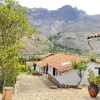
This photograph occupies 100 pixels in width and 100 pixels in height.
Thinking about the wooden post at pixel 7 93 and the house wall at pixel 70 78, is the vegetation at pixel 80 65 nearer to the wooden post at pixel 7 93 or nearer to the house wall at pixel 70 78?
the house wall at pixel 70 78

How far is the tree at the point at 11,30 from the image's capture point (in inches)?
961

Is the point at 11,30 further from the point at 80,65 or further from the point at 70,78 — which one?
the point at 70,78

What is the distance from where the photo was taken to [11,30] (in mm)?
27000

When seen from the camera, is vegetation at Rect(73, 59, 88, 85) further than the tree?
Yes

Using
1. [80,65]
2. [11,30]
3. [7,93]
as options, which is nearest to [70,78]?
[80,65]

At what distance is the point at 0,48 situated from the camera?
26.5 meters

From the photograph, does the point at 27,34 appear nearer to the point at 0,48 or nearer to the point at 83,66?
the point at 0,48

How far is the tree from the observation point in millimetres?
24422

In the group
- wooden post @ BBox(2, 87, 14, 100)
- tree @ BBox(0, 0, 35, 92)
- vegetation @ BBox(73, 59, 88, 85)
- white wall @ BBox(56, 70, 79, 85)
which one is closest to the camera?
wooden post @ BBox(2, 87, 14, 100)

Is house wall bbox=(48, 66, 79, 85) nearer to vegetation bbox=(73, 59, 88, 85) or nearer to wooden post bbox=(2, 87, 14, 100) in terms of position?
vegetation bbox=(73, 59, 88, 85)

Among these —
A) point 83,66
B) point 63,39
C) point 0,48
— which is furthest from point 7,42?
point 63,39

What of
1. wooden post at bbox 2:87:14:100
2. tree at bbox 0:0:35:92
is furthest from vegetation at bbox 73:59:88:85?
wooden post at bbox 2:87:14:100

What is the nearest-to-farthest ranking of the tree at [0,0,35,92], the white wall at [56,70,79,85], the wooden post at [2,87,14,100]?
the wooden post at [2,87,14,100], the tree at [0,0,35,92], the white wall at [56,70,79,85]

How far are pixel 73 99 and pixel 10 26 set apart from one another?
1156 centimetres
